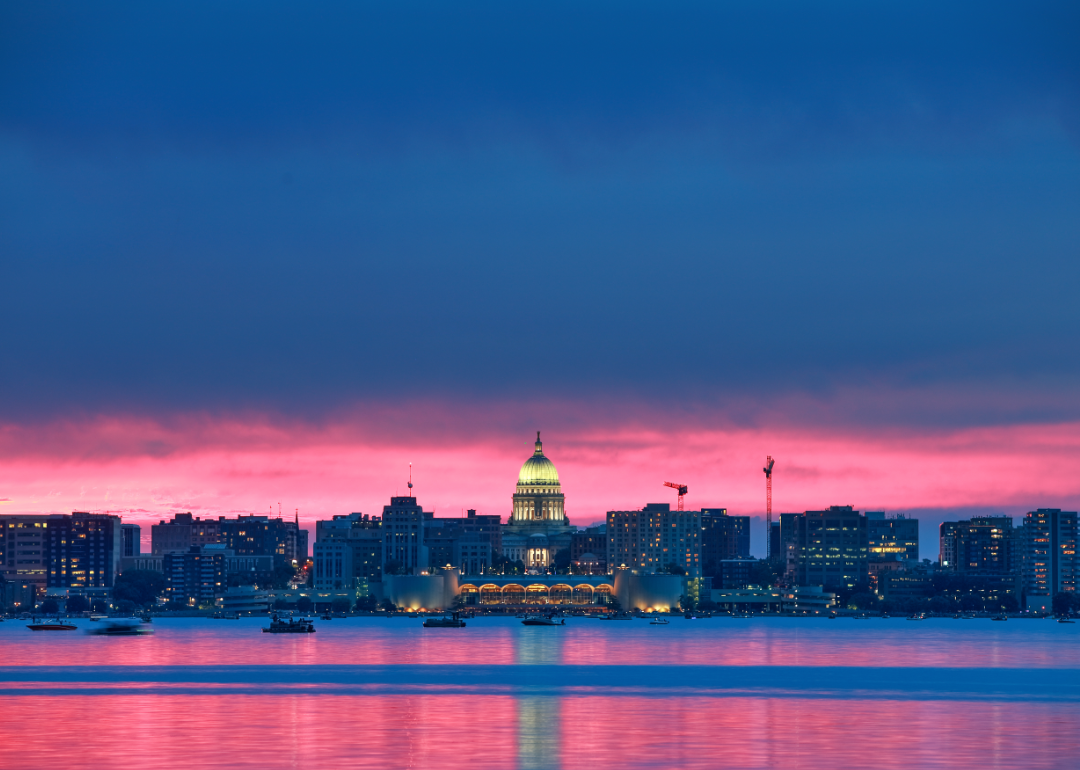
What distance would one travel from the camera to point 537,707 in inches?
2719

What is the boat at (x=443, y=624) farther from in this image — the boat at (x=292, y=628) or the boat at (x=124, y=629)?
the boat at (x=124, y=629)

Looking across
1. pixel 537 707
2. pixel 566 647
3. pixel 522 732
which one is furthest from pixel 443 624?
pixel 522 732

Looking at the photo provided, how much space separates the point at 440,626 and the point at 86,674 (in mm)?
92845

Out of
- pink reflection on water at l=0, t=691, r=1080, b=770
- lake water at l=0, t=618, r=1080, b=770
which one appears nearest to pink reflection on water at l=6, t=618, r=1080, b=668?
lake water at l=0, t=618, r=1080, b=770

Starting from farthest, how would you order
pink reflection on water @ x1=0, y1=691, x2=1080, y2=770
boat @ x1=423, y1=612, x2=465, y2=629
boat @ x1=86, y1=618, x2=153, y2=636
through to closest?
boat @ x1=423, y1=612, x2=465, y2=629, boat @ x1=86, y1=618, x2=153, y2=636, pink reflection on water @ x1=0, y1=691, x2=1080, y2=770

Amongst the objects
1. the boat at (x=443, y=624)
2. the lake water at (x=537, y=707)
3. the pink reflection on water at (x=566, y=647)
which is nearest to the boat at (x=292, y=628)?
the pink reflection on water at (x=566, y=647)

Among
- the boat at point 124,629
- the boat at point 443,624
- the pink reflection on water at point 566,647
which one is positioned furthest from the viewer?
the boat at point 443,624

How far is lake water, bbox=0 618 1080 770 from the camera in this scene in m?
51.4

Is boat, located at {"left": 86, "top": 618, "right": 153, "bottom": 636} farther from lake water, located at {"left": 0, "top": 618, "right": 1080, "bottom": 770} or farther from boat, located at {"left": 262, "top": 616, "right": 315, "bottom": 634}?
lake water, located at {"left": 0, "top": 618, "right": 1080, "bottom": 770}

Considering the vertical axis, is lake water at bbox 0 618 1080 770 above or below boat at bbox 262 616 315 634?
above

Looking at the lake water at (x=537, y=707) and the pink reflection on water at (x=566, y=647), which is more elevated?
the lake water at (x=537, y=707)

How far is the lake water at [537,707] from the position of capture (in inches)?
2024

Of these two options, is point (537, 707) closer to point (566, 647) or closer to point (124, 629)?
point (566, 647)

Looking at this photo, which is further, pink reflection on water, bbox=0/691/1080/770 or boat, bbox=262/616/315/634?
boat, bbox=262/616/315/634
